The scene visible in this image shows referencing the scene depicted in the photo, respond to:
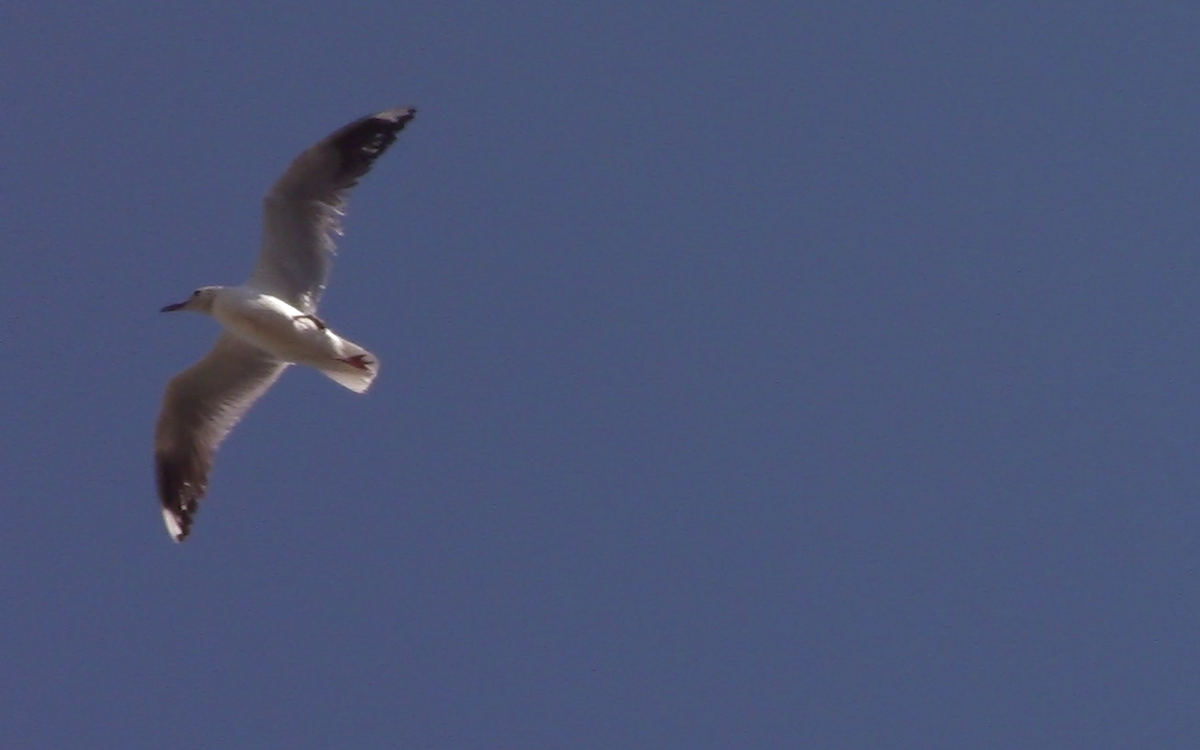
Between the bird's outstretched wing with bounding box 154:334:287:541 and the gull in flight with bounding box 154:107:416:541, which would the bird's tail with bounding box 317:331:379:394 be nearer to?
the gull in flight with bounding box 154:107:416:541

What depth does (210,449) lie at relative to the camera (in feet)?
33.8

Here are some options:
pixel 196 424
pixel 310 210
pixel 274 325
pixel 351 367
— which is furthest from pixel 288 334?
pixel 196 424

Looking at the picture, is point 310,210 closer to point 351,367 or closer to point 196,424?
point 351,367

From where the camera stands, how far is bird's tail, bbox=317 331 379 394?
938cm

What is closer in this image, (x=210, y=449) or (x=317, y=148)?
(x=317, y=148)

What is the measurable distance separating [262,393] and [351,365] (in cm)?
104

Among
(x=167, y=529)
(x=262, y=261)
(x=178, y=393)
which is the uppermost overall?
(x=262, y=261)

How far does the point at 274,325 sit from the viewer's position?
30.1ft

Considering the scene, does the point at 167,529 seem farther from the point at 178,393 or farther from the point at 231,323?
the point at 231,323

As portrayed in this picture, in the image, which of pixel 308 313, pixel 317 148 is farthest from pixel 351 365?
pixel 317 148

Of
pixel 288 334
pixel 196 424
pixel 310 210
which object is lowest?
pixel 196 424

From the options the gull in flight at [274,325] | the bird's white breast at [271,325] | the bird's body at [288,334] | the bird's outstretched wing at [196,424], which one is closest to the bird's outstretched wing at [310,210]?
the gull in flight at [274,325]

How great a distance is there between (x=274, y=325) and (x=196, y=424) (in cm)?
141

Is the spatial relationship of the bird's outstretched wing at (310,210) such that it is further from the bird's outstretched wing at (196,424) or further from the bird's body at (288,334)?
A: the bird's outstretched wing at (196,424)
